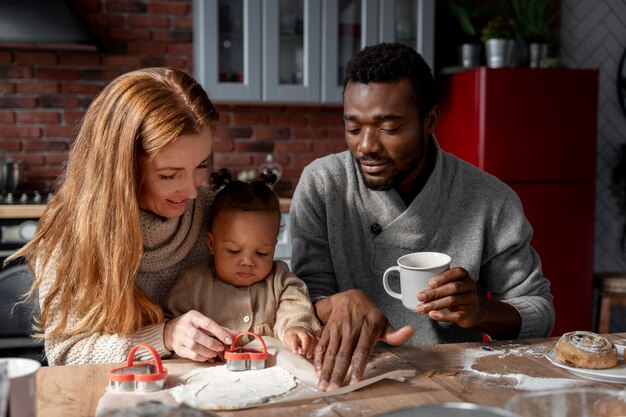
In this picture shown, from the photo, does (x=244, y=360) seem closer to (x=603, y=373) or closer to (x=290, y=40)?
(x=603, y=373)

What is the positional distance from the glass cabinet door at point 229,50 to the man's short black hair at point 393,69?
1980 mm

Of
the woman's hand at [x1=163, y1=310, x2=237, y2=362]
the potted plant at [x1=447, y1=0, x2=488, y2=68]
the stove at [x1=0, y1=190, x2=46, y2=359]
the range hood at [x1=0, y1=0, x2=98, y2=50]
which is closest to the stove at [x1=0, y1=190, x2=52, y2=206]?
the stove at [x1=0, y1=190, x2=46, y2=359]

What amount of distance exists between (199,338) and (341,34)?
298cm

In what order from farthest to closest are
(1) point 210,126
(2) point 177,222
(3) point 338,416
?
(2) point 177,222 → (1) point 210,126 → (3) point 338,416

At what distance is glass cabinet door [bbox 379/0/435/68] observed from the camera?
392 centimetres

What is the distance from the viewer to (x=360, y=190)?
186 cm

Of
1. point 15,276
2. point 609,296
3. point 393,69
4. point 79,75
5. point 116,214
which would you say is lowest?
point 609,296

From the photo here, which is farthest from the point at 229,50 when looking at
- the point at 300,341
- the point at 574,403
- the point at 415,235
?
the point at 574,403

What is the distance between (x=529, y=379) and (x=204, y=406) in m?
0.55

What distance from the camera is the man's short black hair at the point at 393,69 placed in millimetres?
1771

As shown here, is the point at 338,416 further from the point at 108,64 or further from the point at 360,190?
the point at 108,64

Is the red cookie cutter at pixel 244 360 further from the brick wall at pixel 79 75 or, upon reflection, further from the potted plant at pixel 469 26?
the potted plant at pixel 469 26

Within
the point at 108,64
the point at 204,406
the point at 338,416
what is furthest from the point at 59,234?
the point at 108,64

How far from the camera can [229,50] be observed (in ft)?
12.3
